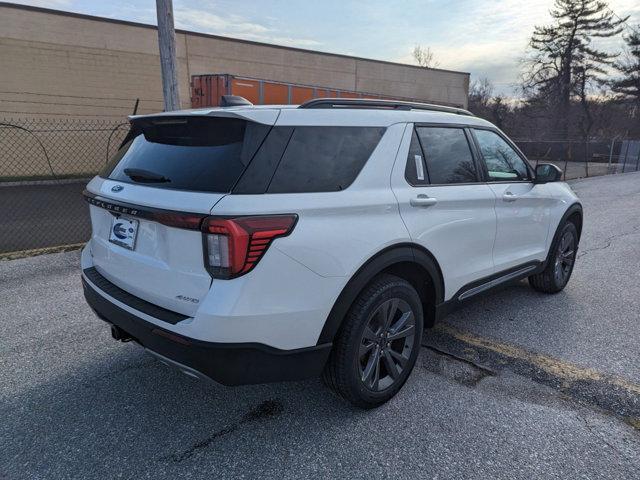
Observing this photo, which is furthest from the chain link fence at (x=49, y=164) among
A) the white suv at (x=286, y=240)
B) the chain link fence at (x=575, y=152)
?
the chain link fence at (x=575, y=152)

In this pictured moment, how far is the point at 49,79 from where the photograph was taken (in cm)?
1622

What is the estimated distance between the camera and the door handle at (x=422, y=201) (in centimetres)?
285

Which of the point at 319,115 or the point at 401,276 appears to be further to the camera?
the point at 401,276

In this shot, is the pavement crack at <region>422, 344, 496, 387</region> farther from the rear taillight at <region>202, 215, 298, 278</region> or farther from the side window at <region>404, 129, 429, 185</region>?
the rear taillight at <region>202, 215, 298, 278</region>

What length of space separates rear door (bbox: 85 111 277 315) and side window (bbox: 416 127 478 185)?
1.24 meters

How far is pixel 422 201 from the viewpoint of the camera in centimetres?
289

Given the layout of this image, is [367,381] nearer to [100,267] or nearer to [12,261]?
[100,267]

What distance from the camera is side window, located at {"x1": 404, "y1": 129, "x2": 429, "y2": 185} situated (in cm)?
291

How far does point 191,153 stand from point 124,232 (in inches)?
23.2

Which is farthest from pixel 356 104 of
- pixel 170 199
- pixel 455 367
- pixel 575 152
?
pixel 575 152

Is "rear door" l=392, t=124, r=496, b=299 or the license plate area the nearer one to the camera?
the license plate area

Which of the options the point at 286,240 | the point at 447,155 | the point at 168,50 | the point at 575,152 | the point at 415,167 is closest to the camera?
the point at 286,240

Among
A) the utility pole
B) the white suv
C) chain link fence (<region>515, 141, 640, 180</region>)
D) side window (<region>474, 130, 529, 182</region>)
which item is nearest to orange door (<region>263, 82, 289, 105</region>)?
the utility pole

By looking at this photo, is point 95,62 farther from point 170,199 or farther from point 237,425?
point 237,425
